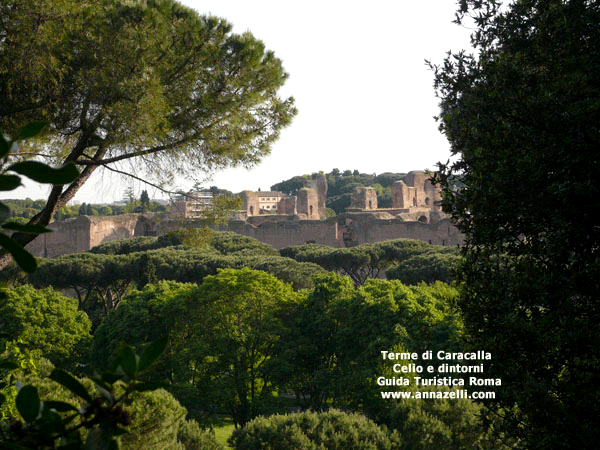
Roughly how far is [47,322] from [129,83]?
1425cm

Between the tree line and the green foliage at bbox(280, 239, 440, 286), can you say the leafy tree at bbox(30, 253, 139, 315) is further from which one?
the green foliage at bbox(280, 239, 440, 286)

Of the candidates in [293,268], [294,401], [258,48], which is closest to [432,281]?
[293,268]

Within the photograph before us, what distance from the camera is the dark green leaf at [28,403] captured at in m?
1.06

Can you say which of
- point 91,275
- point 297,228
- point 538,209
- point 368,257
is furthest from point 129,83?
point 297,228

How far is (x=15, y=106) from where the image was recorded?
7.77 meters

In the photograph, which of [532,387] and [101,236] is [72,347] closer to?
[532,387]

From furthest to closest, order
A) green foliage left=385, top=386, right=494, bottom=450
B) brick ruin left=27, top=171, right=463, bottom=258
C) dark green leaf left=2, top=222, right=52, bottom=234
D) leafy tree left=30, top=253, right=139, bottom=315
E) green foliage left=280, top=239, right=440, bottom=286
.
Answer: brick ruin left=27, top=171, right=463, bottom=258 → green foliage left=280, top=239, right=440, bottom=286 → leafy tree left=30, top=253, right=139, bottom=315 → green foliage left=385, top=386, right=494, bottom=450 → dark green leaf left=2, top=222, right=52, bottom=234

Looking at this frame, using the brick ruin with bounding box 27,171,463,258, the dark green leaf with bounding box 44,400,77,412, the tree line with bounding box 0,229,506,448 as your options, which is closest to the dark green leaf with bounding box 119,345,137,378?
the dark green leaf with bounding box 44,400,77,412

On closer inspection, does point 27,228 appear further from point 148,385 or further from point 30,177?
point 148,385

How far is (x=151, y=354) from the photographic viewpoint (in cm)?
110

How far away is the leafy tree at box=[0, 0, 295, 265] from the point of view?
298 inches

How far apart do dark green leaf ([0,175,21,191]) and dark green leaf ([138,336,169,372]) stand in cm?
35

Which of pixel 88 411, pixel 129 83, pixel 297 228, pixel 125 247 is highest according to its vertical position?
pixel 129 83

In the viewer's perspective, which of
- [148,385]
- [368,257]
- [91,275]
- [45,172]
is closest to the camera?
[45,172]
